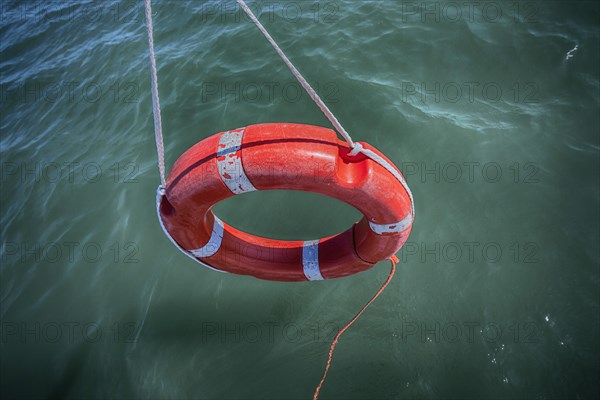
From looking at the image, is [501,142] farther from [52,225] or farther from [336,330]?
[52,225]

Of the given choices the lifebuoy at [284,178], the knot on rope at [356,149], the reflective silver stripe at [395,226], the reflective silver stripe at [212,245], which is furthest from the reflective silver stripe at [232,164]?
the reflective silver stripe at [395,226]

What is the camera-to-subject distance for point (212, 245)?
306 centimetres

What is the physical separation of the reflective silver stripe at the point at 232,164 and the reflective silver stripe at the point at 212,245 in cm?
78

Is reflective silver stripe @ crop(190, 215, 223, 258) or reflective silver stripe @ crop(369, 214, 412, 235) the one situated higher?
reflective silver stripe @ crop(369, 214, 412, 235)

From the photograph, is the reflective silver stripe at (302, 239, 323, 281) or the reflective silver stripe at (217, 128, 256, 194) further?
the reflective silver stripe at (302, 239, 323, 281)

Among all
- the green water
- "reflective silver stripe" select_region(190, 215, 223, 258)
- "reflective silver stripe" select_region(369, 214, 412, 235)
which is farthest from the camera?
the green water

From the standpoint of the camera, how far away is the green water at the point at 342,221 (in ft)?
10.8

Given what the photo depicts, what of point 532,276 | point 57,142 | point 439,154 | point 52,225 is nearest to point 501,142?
point 439,154

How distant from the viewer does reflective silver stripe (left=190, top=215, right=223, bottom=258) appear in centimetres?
303

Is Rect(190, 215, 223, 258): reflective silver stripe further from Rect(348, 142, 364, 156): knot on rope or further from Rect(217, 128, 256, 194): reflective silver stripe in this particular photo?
Rect(348, 142, 364, 156): knot on rope

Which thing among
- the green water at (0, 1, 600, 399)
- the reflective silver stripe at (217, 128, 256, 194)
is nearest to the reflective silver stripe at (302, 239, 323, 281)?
the green water at (0, 1, 600, 399)

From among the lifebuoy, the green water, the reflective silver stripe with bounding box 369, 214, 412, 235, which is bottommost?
the green water

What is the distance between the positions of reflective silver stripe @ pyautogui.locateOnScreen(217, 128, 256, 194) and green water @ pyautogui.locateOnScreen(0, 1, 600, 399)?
5.73 feet

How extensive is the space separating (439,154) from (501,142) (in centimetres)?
70
